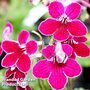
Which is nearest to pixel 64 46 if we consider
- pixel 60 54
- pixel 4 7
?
pixel 60 54

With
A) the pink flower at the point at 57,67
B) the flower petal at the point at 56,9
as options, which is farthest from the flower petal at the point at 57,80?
the flower petal at the point at 56,9

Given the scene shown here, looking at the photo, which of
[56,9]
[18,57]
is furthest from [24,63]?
[56,9]

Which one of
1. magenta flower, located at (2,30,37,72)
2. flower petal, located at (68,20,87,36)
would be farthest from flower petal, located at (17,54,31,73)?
flower petal, located at (68,20,87,36)

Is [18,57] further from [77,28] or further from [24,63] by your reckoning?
[77,28]

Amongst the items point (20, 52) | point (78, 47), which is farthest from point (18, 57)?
point (78, 47)

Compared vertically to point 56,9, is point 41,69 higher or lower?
lower

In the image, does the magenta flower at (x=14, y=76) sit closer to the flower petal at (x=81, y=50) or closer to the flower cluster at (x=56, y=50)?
the flower cluster at (x=56, y=50)
